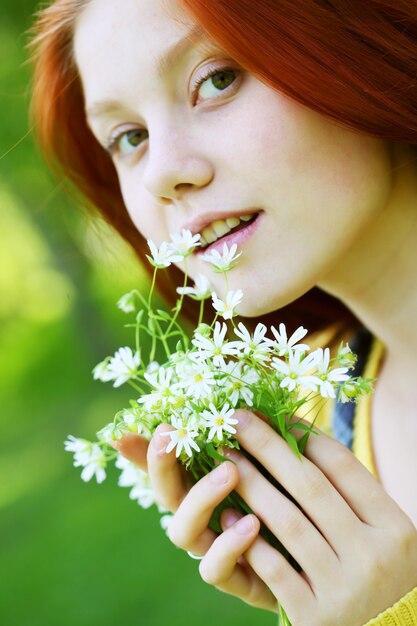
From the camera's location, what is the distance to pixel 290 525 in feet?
5.08

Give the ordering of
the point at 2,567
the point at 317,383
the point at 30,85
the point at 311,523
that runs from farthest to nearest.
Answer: the point at 2,567 < the point at 30,85 < the point at 311,523 < the point at 317,383

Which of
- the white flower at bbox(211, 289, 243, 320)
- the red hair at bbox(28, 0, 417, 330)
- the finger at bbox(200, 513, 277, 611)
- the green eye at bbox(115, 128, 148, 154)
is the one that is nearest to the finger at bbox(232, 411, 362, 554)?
the finger at bbox(200, 513, 277, 611)

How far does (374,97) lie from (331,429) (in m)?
1.22

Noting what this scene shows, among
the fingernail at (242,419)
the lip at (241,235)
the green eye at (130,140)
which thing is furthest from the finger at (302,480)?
the green eye at (130,140)

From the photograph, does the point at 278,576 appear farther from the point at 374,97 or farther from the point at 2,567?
the point at 2,567

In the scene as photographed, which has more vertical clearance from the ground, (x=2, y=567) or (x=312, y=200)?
(x=312, y=200)

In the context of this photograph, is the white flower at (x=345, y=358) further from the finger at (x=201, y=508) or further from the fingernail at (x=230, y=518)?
the fingernail at (x=230, y=518)

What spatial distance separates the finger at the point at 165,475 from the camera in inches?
61.6

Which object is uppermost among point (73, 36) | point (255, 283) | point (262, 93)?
point (73, 36)

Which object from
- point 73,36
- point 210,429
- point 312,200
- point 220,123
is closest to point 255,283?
point 312,200

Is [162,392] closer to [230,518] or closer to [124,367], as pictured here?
[124,367]

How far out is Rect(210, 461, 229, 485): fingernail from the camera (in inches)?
60.4

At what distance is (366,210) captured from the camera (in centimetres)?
189

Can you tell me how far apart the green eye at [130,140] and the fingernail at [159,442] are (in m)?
0.88
